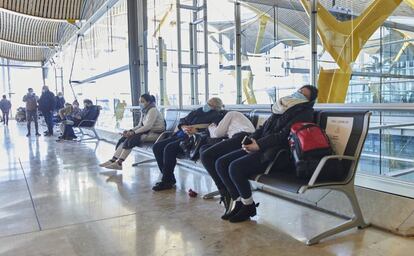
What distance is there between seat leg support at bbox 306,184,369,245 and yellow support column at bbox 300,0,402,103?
1135 mm

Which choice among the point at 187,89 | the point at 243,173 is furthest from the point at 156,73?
the point at 243,173

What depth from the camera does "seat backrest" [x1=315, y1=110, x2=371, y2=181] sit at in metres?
A: 2.46

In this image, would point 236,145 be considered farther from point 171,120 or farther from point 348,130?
point 171,120

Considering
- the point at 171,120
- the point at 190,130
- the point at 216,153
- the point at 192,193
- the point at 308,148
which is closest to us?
the point at 308,148

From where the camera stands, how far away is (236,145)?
3234 millimetres

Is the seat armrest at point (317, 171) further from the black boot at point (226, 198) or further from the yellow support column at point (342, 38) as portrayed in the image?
the yellow support column at point (342, 38)

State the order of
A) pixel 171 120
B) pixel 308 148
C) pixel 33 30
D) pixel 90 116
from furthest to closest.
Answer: pixel 33 30 → pixel 90 116 → pixel 171 120 → pixel 308 148

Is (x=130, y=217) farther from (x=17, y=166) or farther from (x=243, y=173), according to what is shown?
(x=17, y=166)

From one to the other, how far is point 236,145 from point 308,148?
0.89 meters

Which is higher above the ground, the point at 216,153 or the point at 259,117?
the point at 259,117

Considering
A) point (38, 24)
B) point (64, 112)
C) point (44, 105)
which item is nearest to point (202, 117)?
point (64, 112)

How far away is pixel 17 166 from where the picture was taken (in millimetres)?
5566

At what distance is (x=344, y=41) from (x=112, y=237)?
8.49 feet

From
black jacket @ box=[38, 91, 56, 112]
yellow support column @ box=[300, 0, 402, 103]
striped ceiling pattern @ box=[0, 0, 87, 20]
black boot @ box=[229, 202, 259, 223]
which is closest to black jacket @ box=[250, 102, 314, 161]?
black boot @ box=[229, 202, 259, 223]
